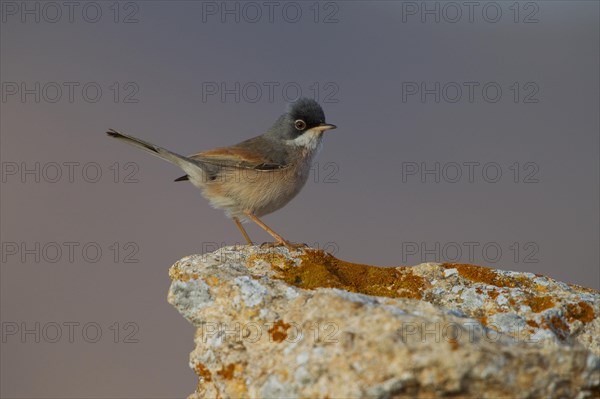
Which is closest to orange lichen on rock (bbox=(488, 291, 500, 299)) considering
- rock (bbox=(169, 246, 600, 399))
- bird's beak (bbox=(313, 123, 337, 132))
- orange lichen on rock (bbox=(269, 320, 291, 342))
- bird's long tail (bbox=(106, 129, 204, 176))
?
rock (bbox=(169, 246, 600, 399))

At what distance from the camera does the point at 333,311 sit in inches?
152

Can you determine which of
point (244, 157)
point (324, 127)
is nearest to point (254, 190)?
point (244, 157)

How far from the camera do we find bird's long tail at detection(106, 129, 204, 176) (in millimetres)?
7223

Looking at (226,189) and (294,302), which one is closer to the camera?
(294,302)

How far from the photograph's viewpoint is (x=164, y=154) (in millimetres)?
7707

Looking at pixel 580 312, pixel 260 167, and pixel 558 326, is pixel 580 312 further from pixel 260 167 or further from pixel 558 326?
pixel 260 167

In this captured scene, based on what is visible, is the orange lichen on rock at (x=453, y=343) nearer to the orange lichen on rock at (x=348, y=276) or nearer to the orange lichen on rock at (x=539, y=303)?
the orange lichen on rock at (x=348, y=276)

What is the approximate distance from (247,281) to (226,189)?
340 cm

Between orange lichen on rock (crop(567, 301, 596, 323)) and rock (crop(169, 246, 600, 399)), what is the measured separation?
0.01 m

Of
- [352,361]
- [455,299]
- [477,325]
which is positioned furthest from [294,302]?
[455,299]

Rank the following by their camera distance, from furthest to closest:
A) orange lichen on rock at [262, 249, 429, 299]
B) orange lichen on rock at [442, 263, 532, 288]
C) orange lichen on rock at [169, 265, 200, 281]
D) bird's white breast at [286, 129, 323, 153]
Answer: bird's white breast at [286, 129, 323, 153], orange lichen on rock at [442, 263, 532, 288], orange lichen on rock at [262, 249, 429, 299], orange lichen on rock at [169, 265, 200, 281]

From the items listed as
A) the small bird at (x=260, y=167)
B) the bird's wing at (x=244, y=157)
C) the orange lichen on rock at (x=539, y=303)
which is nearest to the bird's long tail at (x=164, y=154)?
the small bird at (x=260, y=167)

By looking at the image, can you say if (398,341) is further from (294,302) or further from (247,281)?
(247,281)

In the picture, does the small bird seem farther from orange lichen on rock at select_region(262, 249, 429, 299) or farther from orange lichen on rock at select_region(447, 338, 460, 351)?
orange lichen on rock at select_region(447, 338, 460, 351)
